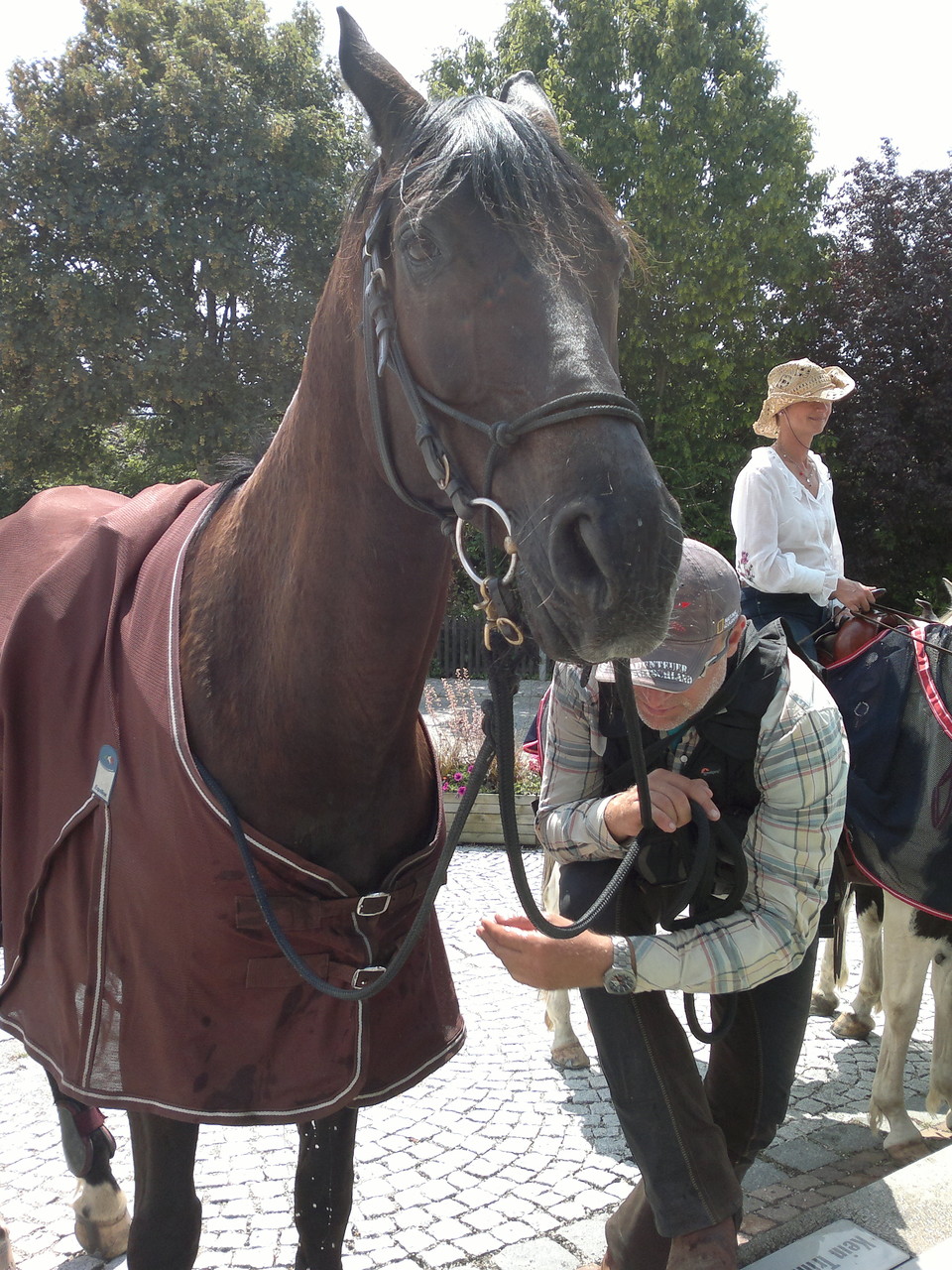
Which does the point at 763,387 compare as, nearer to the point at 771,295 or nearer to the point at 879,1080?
the point at 771,295

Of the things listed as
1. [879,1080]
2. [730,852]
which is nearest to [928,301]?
[879,1080]

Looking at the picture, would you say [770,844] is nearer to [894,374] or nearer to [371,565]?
[371,565]

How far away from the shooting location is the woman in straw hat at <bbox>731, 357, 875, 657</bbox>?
3.81 m

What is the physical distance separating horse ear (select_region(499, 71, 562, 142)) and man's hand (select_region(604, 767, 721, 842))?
4.18 feet

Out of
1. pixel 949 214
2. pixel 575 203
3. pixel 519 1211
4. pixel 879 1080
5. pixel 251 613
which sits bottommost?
pixel 519 1211

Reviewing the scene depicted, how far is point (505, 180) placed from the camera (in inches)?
57.5

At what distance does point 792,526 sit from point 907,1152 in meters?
2.28

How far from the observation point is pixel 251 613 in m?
1.88

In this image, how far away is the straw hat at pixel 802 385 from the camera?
155 inches

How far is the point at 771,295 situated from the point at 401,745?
694 inches

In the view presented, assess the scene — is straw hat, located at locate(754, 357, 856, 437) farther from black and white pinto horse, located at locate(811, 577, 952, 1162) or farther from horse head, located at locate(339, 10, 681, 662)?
horse head, located at locate(339, 10, 681, 662)

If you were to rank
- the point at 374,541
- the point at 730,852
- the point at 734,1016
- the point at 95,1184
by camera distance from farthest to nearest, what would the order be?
the point at 95,1184 < the point at 734,1016 < the point at 730,852 < the point at 374,541

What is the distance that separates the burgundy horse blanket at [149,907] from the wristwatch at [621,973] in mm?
419

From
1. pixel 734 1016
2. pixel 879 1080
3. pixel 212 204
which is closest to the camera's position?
pixel 734 1016
